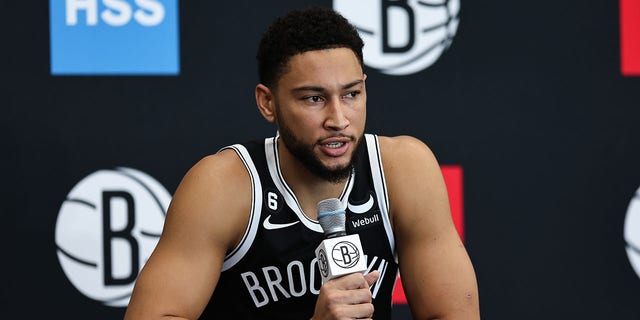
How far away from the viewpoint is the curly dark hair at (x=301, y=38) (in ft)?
4.65

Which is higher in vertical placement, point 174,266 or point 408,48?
point 408,48

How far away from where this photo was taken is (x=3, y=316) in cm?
207

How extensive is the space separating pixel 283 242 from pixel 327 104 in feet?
0.88

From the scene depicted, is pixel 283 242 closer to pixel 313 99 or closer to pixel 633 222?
pixel 313 99

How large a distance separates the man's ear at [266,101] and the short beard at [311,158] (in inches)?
1.2

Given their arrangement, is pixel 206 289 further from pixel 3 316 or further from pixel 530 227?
pixel 530 227

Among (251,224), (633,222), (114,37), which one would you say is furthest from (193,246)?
(633,222)

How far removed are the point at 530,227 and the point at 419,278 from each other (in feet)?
2.34

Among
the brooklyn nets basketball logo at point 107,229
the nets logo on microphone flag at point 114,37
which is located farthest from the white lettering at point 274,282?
the nets logo on microphone flag at point 114,37

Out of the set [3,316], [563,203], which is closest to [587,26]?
[563,203]

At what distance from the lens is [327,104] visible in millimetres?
1390

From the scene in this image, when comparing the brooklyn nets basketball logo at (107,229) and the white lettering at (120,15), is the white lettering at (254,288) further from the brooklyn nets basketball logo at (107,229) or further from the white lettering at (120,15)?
the white lettering at (120,15)

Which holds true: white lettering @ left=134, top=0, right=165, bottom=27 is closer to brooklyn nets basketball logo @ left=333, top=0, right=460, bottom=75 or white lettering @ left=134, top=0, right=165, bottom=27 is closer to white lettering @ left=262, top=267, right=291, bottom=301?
brooklyn nets basketball logo @ left=333, top=0, right=460, bottom=75

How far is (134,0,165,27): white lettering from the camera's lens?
6.80 feet
